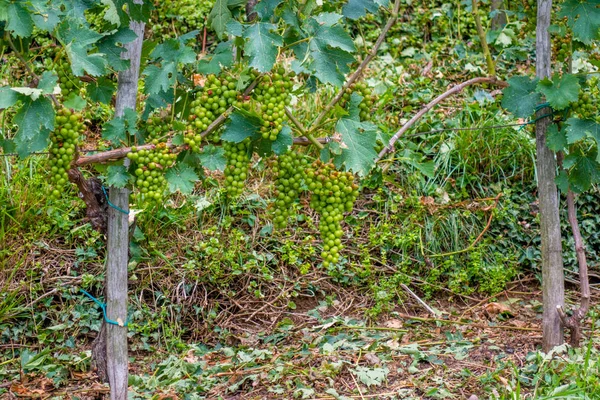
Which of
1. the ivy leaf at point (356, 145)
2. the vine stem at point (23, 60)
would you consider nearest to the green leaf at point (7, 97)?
the vine stem at point (23, 60)

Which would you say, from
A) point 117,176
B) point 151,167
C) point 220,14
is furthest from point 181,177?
point 220,14

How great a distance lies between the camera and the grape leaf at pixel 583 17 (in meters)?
3.01

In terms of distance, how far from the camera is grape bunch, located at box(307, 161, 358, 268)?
258 cm

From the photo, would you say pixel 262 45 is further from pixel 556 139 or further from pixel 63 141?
pixel 556 139

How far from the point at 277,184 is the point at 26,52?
97cm

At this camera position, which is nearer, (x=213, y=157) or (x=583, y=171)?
(x=213, y=157)

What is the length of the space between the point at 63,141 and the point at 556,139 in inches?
80.9

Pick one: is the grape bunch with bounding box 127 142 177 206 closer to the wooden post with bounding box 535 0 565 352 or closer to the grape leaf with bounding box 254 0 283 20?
the grape leaf with bounding box 254 0 283 20

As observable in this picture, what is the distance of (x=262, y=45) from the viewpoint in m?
2.33

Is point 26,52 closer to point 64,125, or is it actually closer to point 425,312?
point 64,125

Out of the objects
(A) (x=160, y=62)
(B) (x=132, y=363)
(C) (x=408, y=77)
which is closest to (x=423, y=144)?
(C) (x=408, y=77)

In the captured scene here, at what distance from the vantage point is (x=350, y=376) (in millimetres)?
3488

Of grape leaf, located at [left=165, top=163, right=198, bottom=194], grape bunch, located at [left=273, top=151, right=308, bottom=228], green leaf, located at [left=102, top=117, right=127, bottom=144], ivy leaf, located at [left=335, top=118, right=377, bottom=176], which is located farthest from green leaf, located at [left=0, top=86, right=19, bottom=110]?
ivy leaf, located at [left=335, top=118, right=377, bottom=176]

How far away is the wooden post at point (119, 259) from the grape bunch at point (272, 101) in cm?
55
